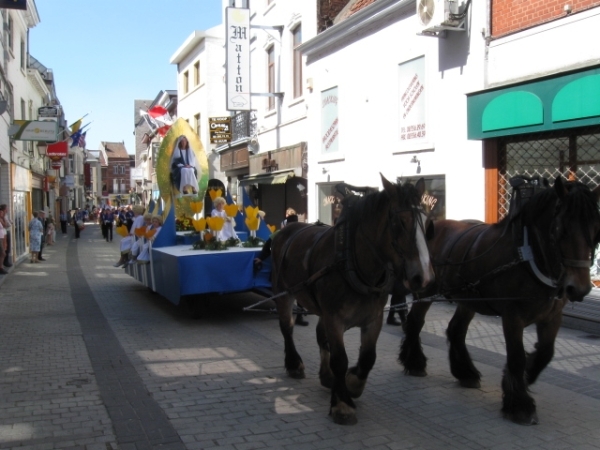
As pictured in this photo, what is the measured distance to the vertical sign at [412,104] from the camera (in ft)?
38.6

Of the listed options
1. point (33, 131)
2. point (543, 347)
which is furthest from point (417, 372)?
point (33, 131)

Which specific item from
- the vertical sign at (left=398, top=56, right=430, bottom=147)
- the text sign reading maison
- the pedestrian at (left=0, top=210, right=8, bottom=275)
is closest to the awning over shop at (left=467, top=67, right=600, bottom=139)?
the vertical sign at (left=398, top=56, right=430, bottom=147)

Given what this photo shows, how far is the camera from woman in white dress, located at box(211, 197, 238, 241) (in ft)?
32.3

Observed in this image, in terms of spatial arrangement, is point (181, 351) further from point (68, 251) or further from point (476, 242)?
point (68, 251)

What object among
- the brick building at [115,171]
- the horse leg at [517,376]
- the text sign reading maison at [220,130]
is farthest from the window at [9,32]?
→ the brick building at [115,171]

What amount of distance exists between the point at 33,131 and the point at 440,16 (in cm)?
1250

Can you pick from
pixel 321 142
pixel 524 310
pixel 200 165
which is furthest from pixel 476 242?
pixel 321 142

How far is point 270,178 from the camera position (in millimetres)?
19172

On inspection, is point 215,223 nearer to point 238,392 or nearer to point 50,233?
point 238,392

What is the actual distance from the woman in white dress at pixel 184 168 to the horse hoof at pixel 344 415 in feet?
25.5

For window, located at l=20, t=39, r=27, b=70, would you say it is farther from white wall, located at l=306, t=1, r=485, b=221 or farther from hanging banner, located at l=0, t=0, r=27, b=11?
hanging banner, located at l=0, t=0, r=27, b=11

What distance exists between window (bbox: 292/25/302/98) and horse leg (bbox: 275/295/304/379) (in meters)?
13.1

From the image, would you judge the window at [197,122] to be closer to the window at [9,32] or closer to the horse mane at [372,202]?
the window at [9,32]

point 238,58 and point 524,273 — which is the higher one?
point 238,58
